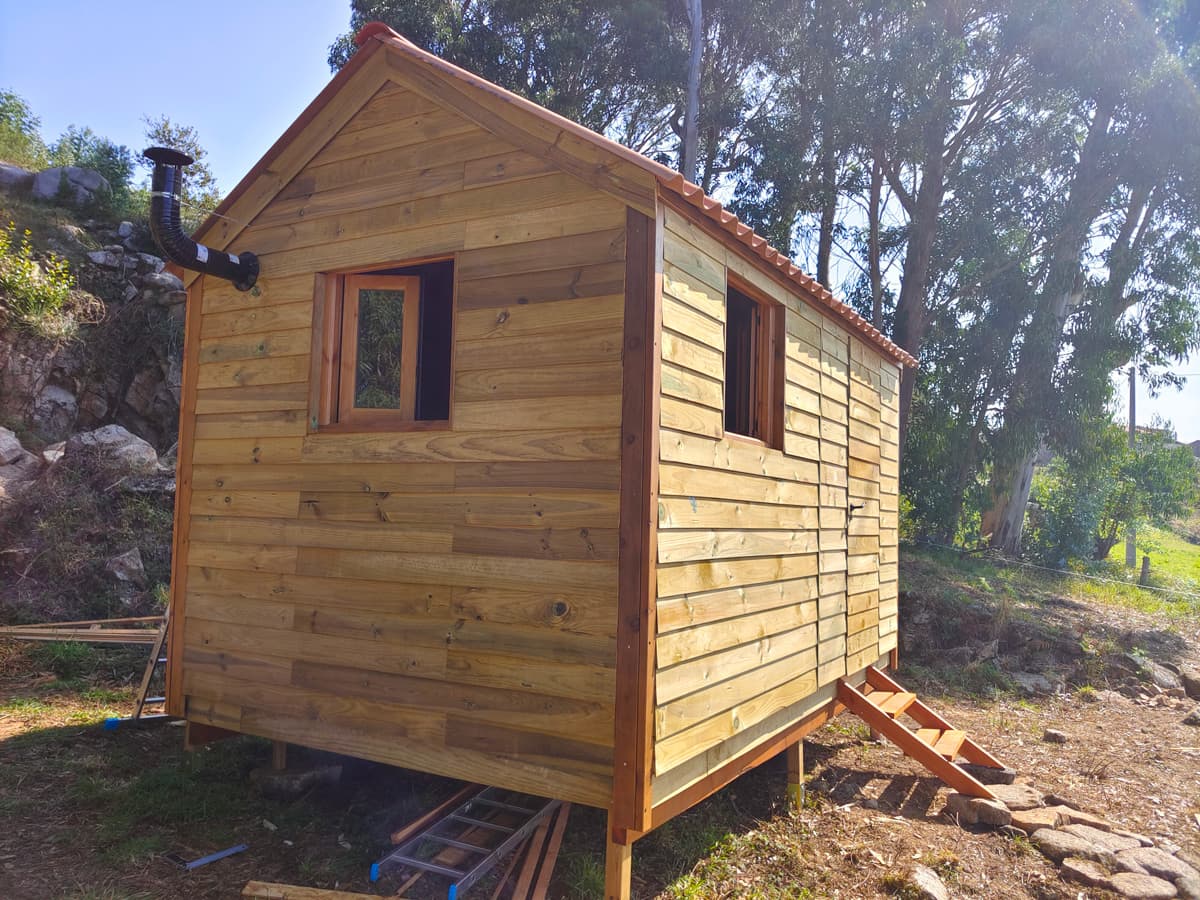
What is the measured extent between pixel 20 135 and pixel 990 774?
1972 centimetres

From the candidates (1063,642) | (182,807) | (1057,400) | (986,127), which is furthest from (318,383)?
(986,127)

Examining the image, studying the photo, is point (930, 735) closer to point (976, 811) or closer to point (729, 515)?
point (976, 811)

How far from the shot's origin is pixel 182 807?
491 centimetres

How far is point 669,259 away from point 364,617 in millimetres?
2520

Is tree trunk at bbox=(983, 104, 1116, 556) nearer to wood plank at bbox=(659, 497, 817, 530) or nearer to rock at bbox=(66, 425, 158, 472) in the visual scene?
wood plank at bbox=(659, 497, 817, 530)

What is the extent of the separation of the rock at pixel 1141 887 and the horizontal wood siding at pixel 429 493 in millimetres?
3042

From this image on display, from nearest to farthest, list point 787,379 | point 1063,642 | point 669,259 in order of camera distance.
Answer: point 669,259
point 787,379
point 1063,642

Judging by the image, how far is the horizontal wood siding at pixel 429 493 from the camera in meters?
3.87

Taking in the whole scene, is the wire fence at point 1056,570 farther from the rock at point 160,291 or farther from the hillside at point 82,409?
the rock at point 160,291

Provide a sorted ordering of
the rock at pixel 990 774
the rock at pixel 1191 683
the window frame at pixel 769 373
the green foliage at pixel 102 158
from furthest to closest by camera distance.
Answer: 1. the green foliage at pixel 102 158
2. the rock at pixel 1191 683
3. the rock at pixel 990 774
4. the window frame at pixel 769 373

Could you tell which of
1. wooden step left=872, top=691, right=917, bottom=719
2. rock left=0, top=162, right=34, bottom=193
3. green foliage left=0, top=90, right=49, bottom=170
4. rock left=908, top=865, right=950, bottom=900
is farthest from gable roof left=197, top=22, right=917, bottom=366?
green foliage left=0, top=90, right=49, bottom=170

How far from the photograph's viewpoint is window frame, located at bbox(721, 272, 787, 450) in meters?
5.29

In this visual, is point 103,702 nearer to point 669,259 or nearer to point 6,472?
point 6,472

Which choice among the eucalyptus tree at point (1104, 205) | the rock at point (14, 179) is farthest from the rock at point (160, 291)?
the eucalyptus tree at point (1104, 205)
